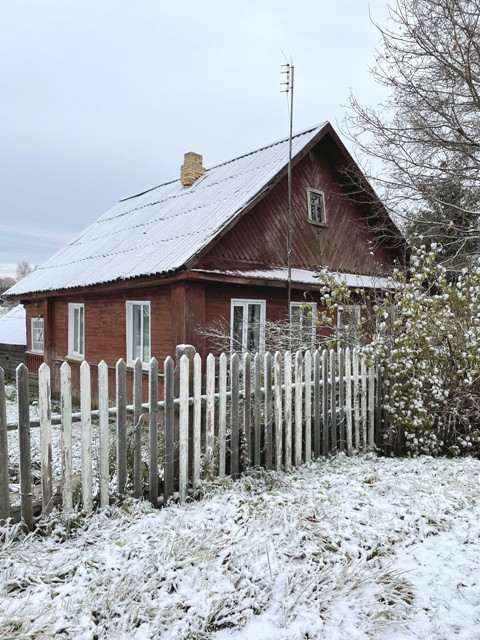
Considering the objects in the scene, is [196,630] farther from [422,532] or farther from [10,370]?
[10,370]

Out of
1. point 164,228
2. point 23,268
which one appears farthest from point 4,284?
point 164,228

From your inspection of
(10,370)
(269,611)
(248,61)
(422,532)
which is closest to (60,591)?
(269,611)

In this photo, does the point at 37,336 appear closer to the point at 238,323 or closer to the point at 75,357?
the point at 75,357

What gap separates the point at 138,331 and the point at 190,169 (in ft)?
20.0

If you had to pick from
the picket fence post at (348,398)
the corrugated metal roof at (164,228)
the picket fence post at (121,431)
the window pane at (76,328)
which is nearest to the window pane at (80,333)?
the window pane at (76,328)

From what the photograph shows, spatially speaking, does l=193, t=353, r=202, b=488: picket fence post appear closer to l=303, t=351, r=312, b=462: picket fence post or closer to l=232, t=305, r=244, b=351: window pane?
l=303, t=351, r=312, b=462: picket fence post

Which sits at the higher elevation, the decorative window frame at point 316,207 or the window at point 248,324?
the decorative window frame at point 316,207

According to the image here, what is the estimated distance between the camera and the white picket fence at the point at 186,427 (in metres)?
3.44

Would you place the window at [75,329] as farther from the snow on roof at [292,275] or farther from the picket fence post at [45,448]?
the picket fence post at [45,448]

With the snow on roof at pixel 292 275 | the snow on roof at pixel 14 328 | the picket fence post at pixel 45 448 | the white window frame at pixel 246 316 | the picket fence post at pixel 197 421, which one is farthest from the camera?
the snow on roof at pixel 14 328

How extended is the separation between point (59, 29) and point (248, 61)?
17.3 ft

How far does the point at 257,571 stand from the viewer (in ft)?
9.11

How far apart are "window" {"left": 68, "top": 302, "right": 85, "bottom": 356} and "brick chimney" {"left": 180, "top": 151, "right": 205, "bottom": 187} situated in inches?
198

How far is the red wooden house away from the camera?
29.2 feet
